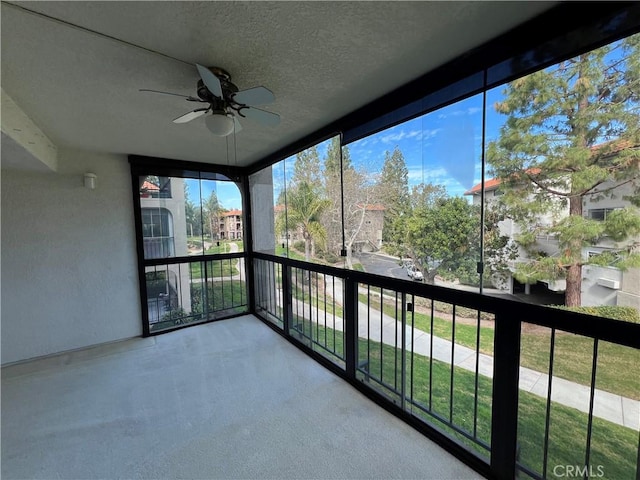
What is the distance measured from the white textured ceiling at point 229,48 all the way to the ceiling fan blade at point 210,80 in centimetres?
18

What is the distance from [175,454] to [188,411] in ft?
1.32

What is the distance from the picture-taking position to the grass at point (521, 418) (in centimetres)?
128

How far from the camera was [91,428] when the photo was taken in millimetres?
1920

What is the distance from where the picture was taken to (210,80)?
1.36 metres

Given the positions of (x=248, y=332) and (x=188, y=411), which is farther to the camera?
(x=248, y=332)

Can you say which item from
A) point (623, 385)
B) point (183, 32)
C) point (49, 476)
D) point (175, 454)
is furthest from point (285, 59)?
point (49, 476)

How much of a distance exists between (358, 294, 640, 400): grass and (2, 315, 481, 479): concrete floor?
80 centimetres

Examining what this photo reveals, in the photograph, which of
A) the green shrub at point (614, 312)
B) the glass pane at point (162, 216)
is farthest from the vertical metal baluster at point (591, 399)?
the glass pane at point (162, 216)

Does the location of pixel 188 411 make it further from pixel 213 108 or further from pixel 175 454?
pixel 213 108

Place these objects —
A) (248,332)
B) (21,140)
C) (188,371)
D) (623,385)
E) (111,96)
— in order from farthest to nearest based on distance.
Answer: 1. (248,332)
2. (188,371)
3. (21,140)
4. (111,96)
5. (623,385)

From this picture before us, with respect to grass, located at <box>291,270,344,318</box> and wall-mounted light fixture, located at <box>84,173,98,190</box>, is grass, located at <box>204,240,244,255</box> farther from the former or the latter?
wall-mounted light fixture, located at <box>84,173,98,190</box>

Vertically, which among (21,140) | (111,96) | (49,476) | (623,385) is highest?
(111,96)

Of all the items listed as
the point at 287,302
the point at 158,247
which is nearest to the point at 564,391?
the point at 287,302
